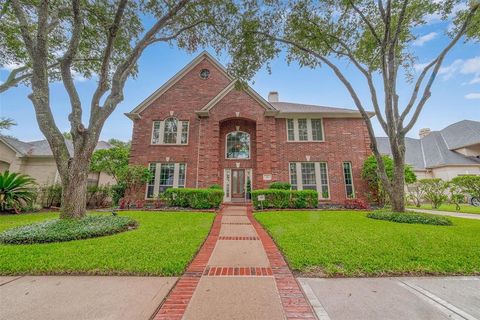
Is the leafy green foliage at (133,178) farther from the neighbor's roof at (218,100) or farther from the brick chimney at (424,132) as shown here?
the brick chimney at (424,132)

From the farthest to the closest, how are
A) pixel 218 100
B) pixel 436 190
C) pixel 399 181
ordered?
pixel 218 100 → pixel 436 190 → pixel 399 181

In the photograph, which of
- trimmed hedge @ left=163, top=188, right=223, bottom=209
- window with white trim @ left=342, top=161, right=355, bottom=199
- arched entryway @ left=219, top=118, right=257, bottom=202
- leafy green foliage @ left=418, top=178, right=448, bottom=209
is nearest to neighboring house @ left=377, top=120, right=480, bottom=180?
leafy green foliage @ left=418, top=178, right=448, bottom=209

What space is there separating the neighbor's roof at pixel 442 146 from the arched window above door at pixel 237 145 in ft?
46.8

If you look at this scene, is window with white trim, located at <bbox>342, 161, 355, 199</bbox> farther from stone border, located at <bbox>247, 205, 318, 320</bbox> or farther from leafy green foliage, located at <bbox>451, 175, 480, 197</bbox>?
stone border, located at <bbox>247, 205, 318, 320</bbox>

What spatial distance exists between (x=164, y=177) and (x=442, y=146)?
2472 centimetres

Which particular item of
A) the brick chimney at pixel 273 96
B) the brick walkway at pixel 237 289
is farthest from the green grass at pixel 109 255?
the brick chimney at pixel 273 96

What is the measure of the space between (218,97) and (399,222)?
11411 mm

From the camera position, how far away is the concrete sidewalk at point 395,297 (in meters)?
1.94

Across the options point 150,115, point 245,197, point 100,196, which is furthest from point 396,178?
point 100,196

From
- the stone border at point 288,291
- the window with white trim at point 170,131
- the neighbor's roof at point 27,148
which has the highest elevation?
the window with white trim at point 170,131

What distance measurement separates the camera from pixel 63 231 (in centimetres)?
465

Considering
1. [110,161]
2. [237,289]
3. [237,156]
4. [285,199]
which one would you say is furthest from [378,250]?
[110,161]

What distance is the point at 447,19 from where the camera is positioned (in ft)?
23.6

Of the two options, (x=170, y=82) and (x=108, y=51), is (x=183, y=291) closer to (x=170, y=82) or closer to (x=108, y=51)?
(x=108, y=51)
